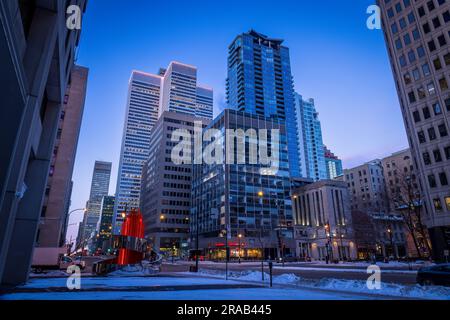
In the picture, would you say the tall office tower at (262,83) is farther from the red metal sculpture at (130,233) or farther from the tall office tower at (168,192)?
the red metal sculpture at (130,233)

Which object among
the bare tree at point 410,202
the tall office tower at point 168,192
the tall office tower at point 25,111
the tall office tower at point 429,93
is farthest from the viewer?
the tall office tower at point 168,192

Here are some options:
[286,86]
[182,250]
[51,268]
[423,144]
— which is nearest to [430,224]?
[423,144]

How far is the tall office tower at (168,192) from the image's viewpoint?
116062mm

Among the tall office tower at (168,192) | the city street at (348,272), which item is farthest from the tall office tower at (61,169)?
the tall office tower at (168,192)

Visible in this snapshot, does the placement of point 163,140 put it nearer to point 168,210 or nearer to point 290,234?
point 168,210

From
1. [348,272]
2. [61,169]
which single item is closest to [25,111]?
[348,272]

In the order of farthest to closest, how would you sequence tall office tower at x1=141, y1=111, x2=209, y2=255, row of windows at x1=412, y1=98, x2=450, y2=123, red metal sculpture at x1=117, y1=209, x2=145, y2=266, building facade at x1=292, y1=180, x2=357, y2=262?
tall office tower at x1=141, y1=111, x2=209, y2=255 < building facade at x1=292, y1=180, x2=357, y2=262 < row of windows at x1=412, y1=98, x2=450, y2=123 < red metal sculpture at x1=117, y1=209, x2=145, y2=266

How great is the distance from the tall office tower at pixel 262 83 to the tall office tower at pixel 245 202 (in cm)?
6875

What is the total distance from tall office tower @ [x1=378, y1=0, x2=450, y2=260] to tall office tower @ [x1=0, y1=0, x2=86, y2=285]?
158 ft

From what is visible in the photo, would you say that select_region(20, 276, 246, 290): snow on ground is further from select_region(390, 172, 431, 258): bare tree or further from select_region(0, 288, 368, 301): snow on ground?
select_region(390, 172, 431, 258): bare tree

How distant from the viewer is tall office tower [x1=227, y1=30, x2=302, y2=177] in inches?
6791

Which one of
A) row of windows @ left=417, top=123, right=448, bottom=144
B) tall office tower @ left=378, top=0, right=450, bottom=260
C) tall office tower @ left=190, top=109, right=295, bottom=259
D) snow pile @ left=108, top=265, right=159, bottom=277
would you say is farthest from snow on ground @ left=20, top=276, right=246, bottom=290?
tall office tower @ left=190, top=109, right=295, bottom=259

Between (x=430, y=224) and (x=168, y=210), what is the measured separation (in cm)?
9612

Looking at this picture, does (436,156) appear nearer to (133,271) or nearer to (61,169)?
(133,271)
